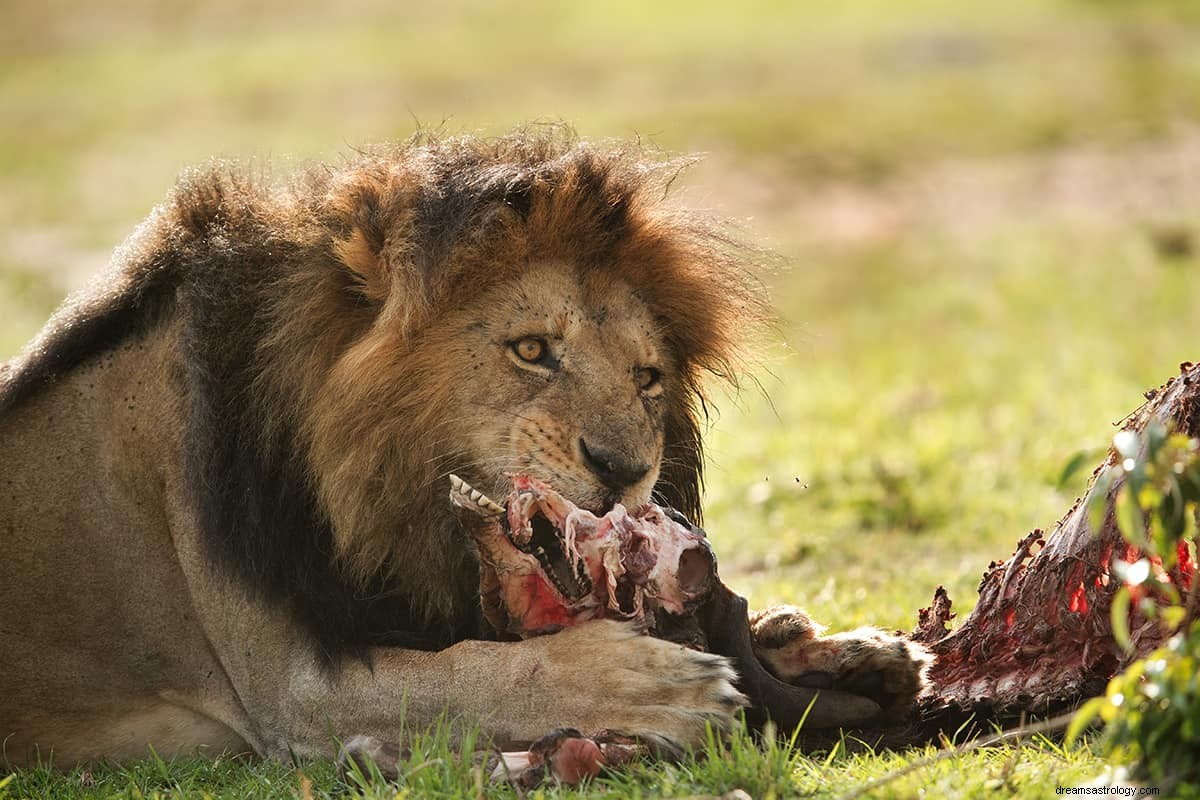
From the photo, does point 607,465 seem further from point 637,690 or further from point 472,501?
point 637,690

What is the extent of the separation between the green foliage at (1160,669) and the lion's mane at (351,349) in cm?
181

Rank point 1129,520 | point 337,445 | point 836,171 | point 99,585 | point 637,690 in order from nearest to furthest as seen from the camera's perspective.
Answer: point 1129,520, point 637,690, point 337,445, point 99,585, point 836,171

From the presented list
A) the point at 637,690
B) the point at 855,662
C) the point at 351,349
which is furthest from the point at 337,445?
the point at 855,662

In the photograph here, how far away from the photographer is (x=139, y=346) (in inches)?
179

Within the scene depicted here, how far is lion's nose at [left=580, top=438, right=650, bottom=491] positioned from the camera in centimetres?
401

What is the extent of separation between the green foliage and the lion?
1030mm

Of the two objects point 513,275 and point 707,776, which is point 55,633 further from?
point 707,776

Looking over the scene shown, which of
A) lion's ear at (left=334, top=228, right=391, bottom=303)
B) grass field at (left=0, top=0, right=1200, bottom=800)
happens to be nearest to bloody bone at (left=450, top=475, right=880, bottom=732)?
grass field at (left=0, top=0, right=1200, bottom=800)

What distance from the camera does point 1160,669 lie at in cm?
304

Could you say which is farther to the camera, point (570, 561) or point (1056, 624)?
point (1056, 624)

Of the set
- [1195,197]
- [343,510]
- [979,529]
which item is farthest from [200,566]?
[1195,197]

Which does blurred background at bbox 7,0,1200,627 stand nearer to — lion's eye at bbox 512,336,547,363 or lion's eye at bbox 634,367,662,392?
lion's eye at bbox 634,367,662,392

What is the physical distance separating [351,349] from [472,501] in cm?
68

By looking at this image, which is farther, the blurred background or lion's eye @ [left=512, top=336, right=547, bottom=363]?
the blurred background
